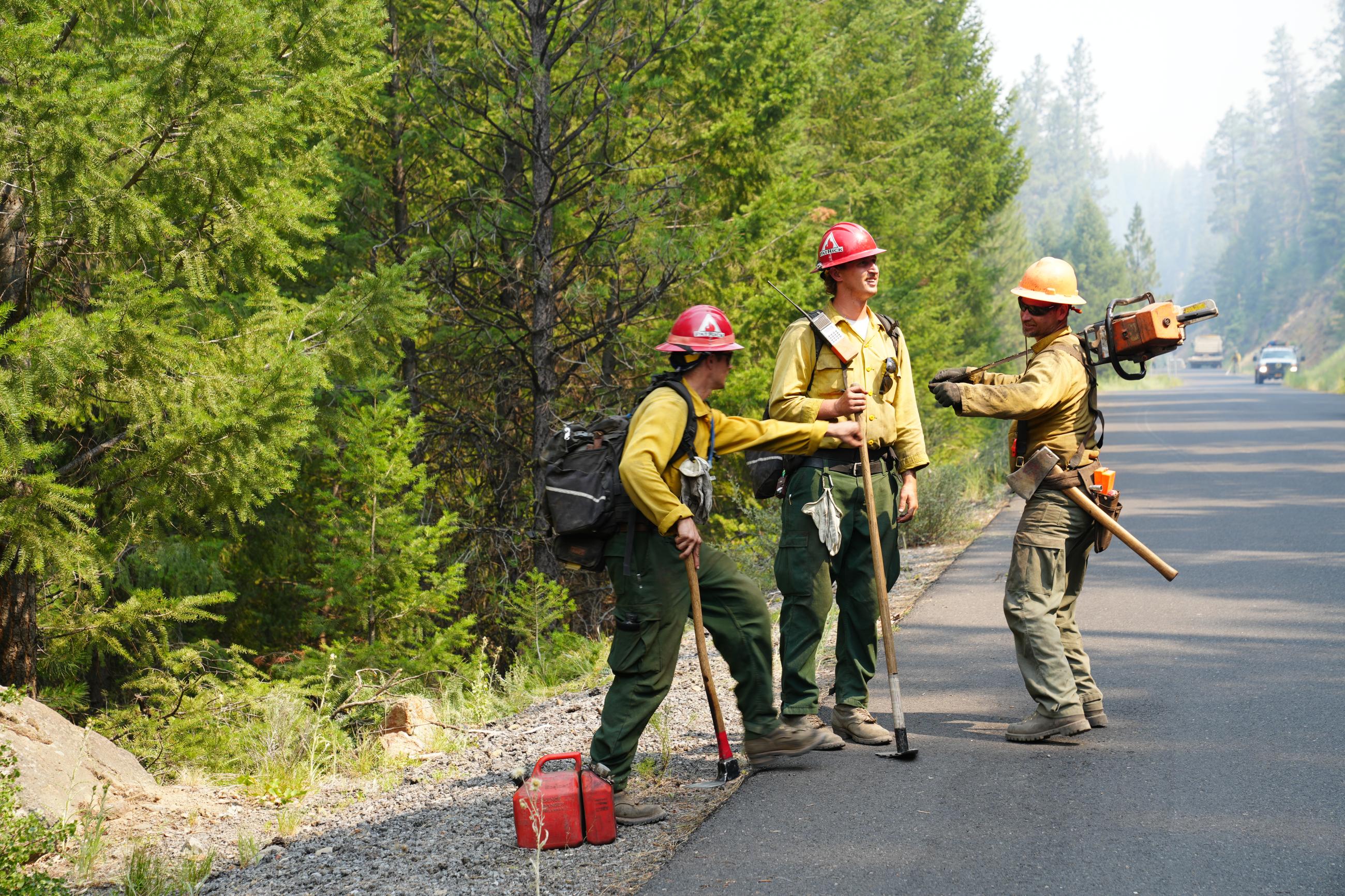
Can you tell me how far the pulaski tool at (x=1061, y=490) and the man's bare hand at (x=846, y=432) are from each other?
85 cm

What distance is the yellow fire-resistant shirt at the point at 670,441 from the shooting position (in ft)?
15.0

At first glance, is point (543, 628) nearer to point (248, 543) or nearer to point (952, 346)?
point (248, 543)

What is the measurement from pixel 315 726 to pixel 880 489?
389 centimetres

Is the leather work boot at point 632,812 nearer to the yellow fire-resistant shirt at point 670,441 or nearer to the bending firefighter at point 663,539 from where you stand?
the bending firefighter at point 663,539

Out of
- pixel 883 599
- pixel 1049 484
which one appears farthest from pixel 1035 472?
pixel 883 599

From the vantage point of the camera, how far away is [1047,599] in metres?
5.50

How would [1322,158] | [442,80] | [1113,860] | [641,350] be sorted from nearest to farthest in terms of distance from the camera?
[1113,860], [442,80], [641,350], [1322,158]

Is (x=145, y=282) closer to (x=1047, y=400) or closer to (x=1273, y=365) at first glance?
(x=1047, y=400)

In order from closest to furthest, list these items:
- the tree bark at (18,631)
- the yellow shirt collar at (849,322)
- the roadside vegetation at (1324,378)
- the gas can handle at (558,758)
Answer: the gas can handle at (558,758), the yellow shirt collar at (849,322), the tree bark at (18,631), the roadside vegetation at (1324,378)

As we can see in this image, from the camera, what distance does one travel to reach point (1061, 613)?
5793 mm

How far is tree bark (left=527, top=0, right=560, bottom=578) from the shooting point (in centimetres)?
1148

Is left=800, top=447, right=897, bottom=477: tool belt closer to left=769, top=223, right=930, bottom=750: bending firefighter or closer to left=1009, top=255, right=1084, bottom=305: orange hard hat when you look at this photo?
left=769, top=223, right=930, bottom=750: bending firefighter

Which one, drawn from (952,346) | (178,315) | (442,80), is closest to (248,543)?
(178,315)

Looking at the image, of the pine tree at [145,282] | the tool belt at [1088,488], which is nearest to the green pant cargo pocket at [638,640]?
the tool belt at [1088,488]
